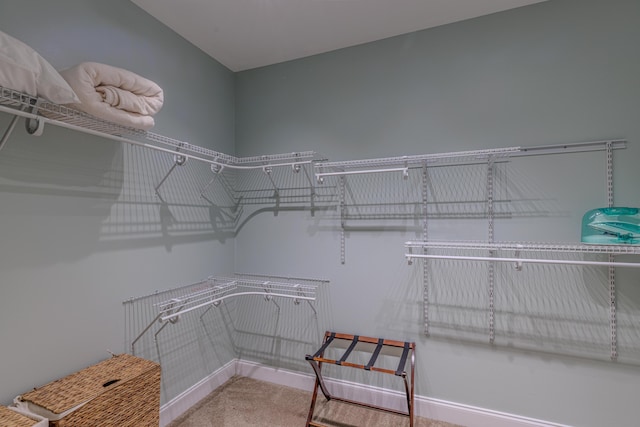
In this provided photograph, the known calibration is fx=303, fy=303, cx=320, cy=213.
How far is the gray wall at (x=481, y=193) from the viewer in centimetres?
172

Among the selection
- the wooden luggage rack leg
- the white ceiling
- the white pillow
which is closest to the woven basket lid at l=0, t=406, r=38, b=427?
the white pillow

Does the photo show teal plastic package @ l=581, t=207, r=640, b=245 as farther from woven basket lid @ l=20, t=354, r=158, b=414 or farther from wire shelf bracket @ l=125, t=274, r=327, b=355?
woven basket lid @ l=20, t=354, r=158, b=414

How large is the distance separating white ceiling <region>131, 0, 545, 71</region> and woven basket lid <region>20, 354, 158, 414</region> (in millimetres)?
2061

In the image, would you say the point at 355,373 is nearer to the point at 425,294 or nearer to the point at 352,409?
the point at 352,409

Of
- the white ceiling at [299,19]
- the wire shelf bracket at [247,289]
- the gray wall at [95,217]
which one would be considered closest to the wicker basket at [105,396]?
the gray wall at [95,217]

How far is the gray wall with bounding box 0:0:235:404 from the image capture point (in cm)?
132

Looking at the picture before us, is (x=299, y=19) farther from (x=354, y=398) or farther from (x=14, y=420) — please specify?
(x=354, y=398)

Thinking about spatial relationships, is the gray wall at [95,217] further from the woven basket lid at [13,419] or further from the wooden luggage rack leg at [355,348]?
the wooden luggage rack leg at [355,348]

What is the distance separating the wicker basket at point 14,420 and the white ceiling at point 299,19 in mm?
2123

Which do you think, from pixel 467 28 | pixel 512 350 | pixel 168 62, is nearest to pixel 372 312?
pixel 512 350

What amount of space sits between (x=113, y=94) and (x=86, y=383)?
1320 millimetres

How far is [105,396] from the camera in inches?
51.8

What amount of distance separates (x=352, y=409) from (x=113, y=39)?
2778 mm

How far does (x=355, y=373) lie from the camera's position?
89.2 inches
